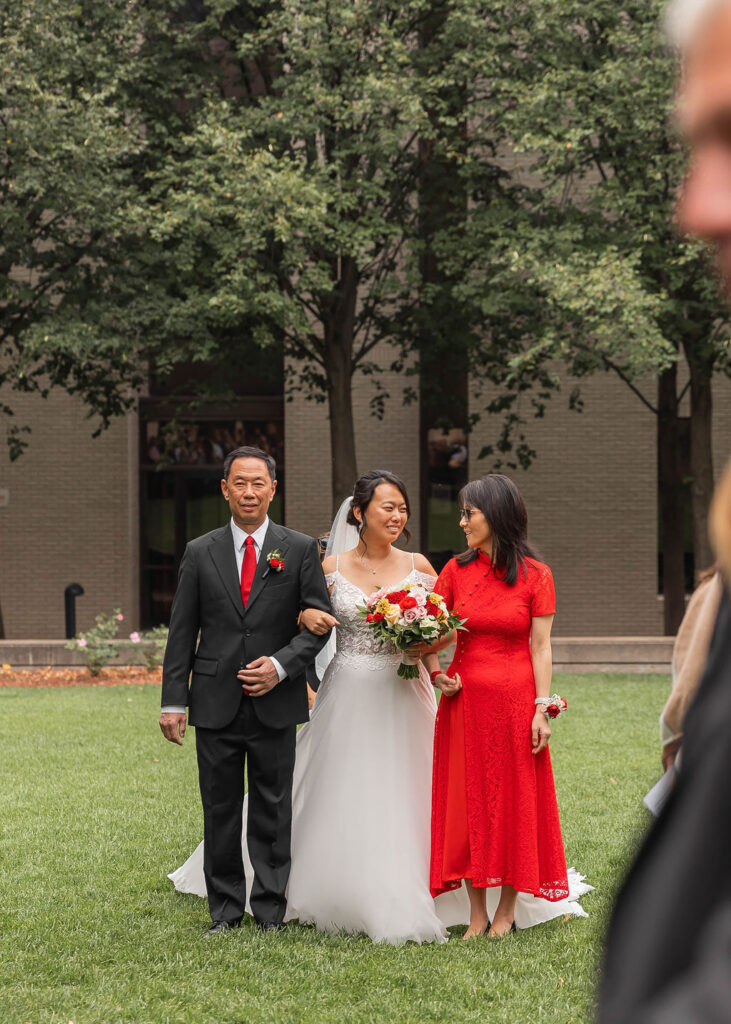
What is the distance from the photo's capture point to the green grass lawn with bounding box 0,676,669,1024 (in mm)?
5074

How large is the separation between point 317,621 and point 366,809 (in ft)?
3.56

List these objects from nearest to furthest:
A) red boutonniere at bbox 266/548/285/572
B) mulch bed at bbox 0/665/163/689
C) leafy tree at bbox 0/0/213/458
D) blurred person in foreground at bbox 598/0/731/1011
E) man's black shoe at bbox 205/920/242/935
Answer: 1. blurred person in foreground at bbox 598/0/731/1011
2. man's black shoe at bbox 205/920/242/935
3. red boutonniere at bbox 266/548/285/572
4. leafy tree at bbox 0/0/213/458
5. mulch bed at bbox 0/665/163/689

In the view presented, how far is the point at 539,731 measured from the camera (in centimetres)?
619

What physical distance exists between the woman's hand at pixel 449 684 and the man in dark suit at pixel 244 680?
0.66 m

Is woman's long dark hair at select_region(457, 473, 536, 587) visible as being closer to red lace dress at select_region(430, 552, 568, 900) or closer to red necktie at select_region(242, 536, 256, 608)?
red lace dress at select_region(430, 552, 568, 900)

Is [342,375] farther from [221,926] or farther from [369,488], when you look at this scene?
[221,926]

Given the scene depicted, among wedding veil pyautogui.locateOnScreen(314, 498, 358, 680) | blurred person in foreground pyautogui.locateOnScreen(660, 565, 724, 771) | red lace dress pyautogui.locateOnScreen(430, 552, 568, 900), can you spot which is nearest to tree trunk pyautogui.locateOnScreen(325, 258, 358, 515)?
wedding veil pyautogui.locateOnScreen(314, 498, 358, 680)

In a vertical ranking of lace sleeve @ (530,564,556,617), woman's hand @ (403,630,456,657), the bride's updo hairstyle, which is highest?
the bride's updo hairstyle

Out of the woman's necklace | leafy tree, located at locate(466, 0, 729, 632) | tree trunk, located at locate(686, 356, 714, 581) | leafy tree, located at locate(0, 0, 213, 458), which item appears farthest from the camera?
tree trunk, located at locate(686, 356, 714, 581)

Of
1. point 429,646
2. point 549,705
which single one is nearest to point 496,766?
point 549,705

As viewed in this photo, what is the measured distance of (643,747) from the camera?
451 inches

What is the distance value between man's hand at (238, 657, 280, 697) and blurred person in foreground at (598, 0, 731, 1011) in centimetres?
524

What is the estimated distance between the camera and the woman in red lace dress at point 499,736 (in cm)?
620

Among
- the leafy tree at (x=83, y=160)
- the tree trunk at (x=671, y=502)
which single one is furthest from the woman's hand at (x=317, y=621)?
the tree trunk at (x=671, y=502)
